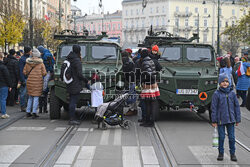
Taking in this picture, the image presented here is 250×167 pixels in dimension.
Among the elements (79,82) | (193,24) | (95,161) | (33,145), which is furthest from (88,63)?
(193,24)

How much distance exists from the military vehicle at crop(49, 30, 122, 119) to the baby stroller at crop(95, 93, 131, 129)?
102 centimetres

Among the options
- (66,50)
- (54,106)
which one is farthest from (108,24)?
(54,106)

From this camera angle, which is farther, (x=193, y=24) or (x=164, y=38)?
(x=193, y=24)

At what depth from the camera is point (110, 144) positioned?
1031cm

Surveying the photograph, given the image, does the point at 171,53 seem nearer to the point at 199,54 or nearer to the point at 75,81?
the point at 199,54

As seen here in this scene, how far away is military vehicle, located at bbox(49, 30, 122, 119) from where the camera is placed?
1364 cm

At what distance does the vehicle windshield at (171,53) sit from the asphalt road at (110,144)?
201 centimetres

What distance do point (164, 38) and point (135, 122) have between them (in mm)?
3561

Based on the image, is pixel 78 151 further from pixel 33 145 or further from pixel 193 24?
pixel 193 24

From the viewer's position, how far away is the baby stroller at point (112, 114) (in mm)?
12461

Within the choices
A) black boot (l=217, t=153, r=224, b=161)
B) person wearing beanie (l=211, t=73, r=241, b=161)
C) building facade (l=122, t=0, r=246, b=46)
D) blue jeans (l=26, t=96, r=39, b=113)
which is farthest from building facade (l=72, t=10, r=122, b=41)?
black boot (l=217, t=153, r=224, b=161)

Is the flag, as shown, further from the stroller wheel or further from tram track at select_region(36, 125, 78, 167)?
tram track at select_region(36, 125, 78, 167)

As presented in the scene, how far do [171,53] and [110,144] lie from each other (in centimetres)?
557

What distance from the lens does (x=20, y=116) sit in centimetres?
1484
